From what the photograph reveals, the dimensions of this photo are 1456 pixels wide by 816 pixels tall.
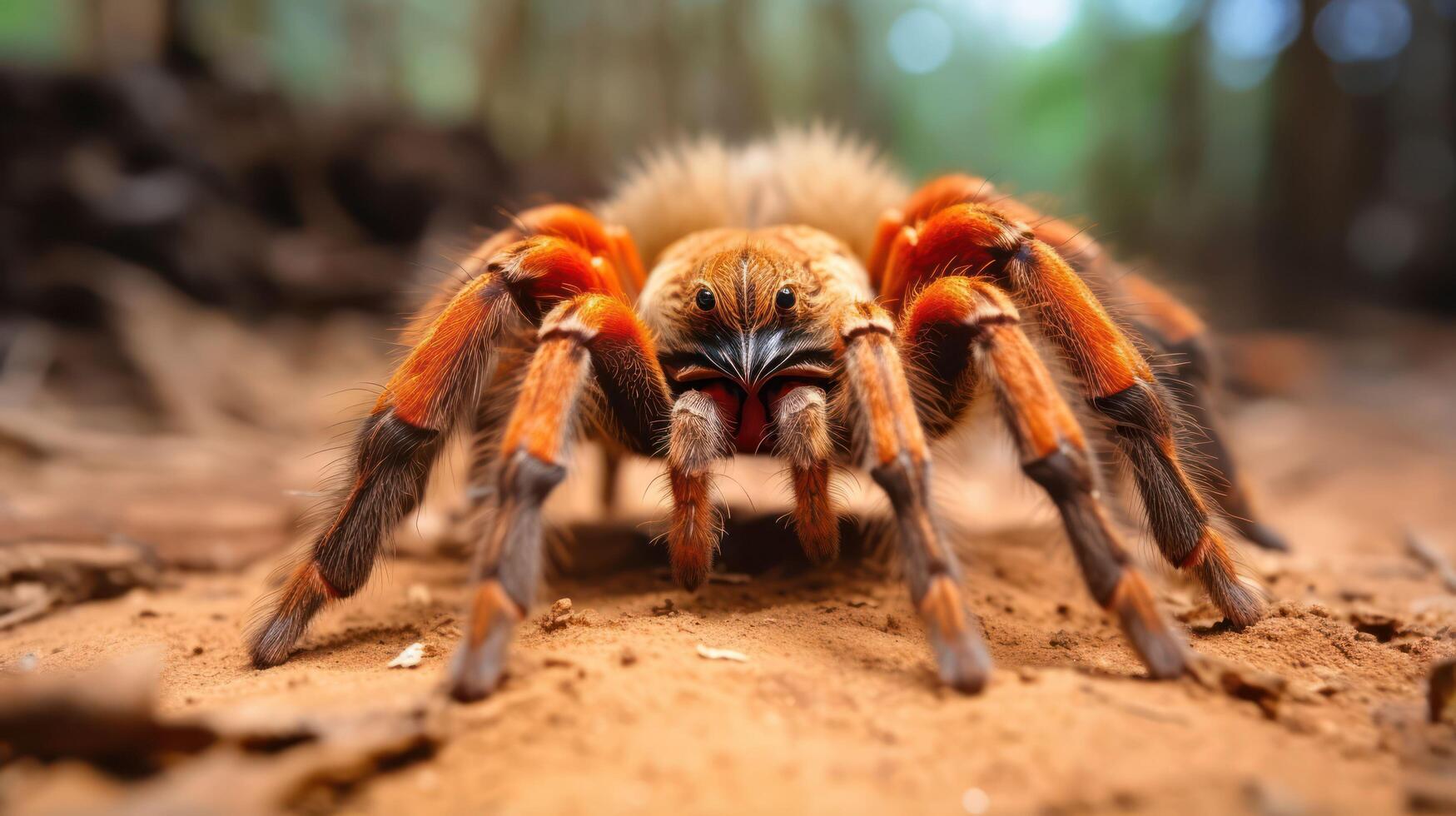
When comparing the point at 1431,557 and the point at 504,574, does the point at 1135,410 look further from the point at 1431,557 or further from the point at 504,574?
the point at 1431,557

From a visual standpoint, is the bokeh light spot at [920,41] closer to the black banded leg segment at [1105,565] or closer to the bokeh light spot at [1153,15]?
the bokeh light spot at [1153,15]

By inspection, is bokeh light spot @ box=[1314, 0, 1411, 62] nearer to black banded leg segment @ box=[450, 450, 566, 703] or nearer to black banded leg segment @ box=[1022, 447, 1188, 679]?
black banded leg segment @ box=[1022, 447, 1188, 679]

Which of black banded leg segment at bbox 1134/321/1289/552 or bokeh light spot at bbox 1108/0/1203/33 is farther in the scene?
bokeh light spot at bbox 1108/0/1203/33

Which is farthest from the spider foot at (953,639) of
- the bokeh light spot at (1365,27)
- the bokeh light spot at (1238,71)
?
the bokeh light spot at (1365,27)

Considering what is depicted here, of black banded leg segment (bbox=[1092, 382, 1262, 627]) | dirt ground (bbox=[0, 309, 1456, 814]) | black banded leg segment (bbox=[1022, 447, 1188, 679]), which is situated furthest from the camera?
black banded leg segment (bbox=[1092, 382, 1262, 627])

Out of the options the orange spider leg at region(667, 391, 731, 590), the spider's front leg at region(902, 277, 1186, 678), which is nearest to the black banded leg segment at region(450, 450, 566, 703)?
the orange spider leg at region(667, 391, 731, 590)

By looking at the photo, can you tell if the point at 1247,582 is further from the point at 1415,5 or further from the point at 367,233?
the point at 1415,5

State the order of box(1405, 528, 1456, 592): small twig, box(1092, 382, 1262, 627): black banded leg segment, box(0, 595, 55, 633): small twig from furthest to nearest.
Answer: box(1405, 528, 1456, 592): small twig, box(0, 595, 55, 633): small twig, box(1092, 382, 1262, 627): black banded leg segment

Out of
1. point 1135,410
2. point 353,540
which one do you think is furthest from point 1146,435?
point 353,540

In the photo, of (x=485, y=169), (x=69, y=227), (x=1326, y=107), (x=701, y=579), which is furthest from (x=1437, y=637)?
(x=1326, y=107)
